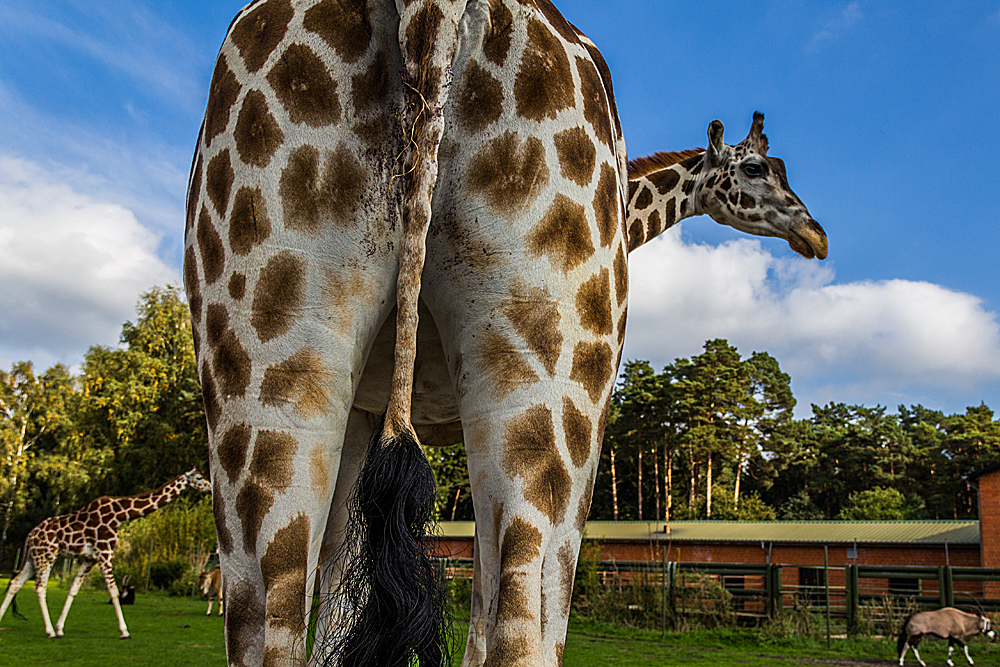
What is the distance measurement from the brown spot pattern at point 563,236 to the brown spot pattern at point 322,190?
1.39 ft

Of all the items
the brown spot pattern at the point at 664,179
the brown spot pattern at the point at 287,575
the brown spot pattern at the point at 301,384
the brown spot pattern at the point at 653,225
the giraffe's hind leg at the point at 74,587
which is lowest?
the giraffe's hind leg at the point at 74,587

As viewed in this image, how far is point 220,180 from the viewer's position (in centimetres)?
190

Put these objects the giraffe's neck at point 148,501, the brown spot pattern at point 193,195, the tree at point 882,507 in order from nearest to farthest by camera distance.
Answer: the brown spot pattern at point 193,195, the giraffe's neck at point 148,501, the tree at point 882,507

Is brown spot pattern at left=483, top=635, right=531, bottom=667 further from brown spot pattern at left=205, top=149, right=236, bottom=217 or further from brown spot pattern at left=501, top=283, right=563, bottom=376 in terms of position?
brown spot pattern at left=205, top=149, right=236, bottom=217

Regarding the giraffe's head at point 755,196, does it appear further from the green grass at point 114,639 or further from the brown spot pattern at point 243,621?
the green grass at point 114,639

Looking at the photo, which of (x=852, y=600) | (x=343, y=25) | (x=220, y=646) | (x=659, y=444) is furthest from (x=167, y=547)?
(x=659, y=444)

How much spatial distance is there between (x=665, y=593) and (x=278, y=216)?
1540 cm

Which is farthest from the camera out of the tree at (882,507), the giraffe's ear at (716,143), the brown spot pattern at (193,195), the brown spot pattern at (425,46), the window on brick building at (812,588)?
the tree at (882,507)

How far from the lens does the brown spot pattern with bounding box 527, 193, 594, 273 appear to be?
175 centimetres

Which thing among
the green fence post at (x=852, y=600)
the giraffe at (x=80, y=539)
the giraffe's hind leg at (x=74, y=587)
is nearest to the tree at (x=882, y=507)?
the green fence post at (x=852, y=600)

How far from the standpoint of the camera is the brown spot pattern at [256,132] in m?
1.81

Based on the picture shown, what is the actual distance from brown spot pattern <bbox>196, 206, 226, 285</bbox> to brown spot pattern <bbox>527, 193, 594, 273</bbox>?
2.50ft

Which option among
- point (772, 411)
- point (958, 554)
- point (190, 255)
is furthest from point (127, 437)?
point (772, 411)

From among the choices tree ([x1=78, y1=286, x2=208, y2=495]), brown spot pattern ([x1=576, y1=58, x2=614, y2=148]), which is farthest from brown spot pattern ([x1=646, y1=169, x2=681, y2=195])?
tree ([x1=78, y1=286, x2=208, y2=495])
